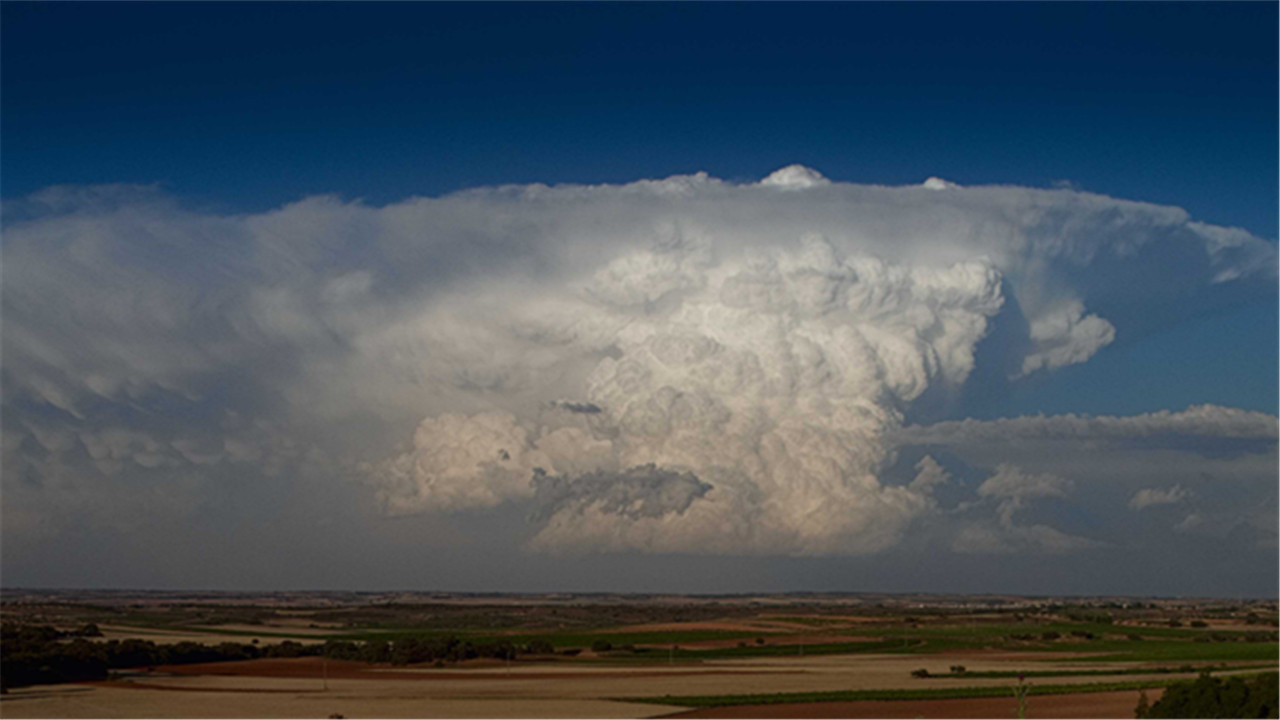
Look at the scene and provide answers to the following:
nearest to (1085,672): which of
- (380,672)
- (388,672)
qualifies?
(388,672)

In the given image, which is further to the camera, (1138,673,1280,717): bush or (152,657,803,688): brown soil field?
(152,657,803,688): brown soil field

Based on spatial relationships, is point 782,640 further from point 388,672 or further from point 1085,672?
point 388,672

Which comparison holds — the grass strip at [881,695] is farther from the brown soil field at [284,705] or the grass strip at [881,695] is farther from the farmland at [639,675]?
the brown soil field at [284,705]

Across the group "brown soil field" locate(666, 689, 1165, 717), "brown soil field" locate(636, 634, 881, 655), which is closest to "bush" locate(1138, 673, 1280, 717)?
"brown soil field" locate(666, 689, 1165, 717)

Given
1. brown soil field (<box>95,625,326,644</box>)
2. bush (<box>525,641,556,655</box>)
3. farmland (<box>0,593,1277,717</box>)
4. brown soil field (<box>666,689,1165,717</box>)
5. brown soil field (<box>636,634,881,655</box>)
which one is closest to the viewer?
brown soil field (<box>666,689,1165,717</box>)

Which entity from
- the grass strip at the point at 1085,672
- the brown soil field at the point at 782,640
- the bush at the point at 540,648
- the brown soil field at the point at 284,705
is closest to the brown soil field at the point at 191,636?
the bush at the point at 540,648

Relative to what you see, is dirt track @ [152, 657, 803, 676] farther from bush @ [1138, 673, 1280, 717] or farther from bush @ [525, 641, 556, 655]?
bush @ [1138, 673, 1280, 717]

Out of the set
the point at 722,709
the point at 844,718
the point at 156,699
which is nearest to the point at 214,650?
the point at 156,699
